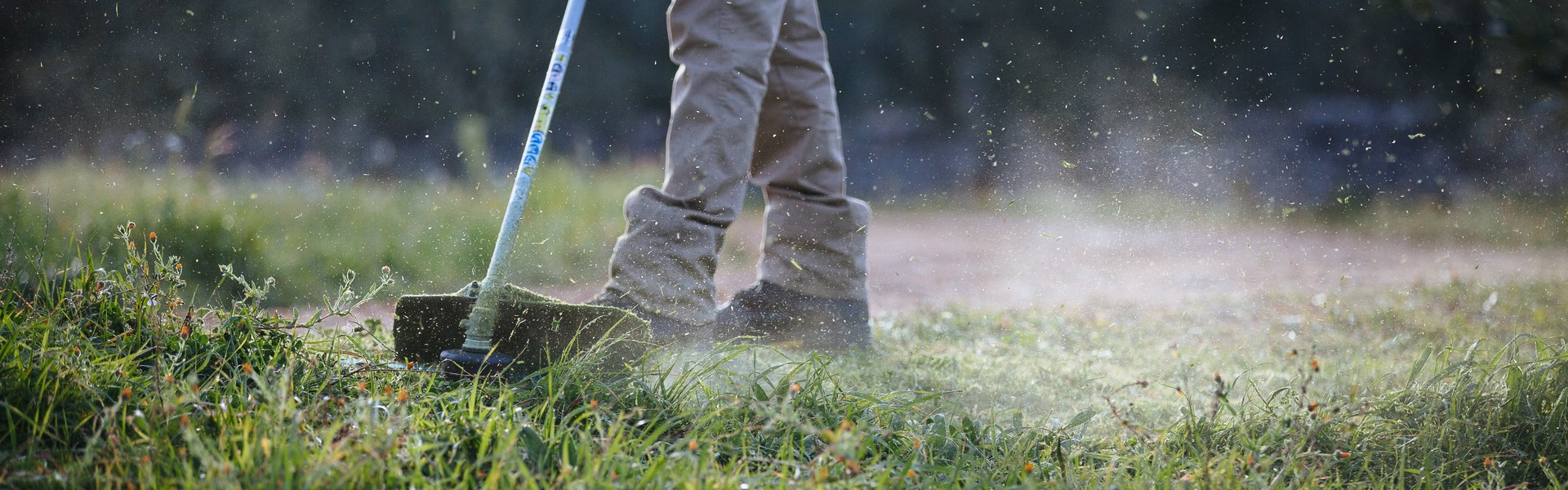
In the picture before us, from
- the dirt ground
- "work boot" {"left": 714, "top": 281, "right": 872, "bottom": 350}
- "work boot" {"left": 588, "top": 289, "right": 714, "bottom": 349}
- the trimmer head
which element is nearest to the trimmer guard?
the trimmer head

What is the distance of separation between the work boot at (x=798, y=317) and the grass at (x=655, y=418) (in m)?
0.17

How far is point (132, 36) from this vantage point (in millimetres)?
7215

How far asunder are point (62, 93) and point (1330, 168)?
9.30 m

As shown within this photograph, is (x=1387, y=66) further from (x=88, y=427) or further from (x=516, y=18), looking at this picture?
(x=88, y=427)

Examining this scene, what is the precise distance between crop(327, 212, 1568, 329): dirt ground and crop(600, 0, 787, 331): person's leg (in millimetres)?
1442

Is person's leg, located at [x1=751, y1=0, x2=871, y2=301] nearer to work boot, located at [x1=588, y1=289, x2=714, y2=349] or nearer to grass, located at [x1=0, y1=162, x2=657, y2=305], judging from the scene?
work boot, located at [x1=588, y1=289, x2=714, y2=349]

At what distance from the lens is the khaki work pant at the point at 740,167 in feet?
7.87

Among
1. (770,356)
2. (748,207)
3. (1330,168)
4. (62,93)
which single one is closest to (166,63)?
(62,93)

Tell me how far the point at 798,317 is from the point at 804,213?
0.27m

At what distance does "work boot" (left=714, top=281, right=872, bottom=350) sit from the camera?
2.80 metres

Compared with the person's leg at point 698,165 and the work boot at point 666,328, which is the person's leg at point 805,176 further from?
the work boot at point 666,328

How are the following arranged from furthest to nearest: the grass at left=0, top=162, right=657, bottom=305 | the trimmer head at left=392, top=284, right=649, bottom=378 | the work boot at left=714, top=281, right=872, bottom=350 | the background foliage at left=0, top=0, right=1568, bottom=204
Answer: the background foliage at left=0, top=0, right=1568, bottom=204 < the grass at left=0, top=162, right=657, bottom=305 < the work boot at left=714, top=281, right=872, bottom=350 < the trimmer head at left=392, top=284, right=649, bottom=378

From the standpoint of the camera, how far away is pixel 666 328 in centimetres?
237

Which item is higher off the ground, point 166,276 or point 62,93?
point 62,93
